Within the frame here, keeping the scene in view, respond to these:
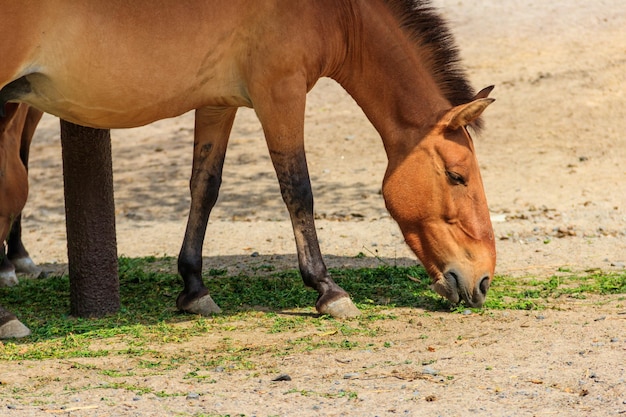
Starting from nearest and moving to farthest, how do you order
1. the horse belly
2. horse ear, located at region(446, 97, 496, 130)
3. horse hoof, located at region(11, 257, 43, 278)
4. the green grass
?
the horse belly → the green grass → horse ear, located at region(446, 97, 496, 130) → horse hoof, located at region(11, 257, 43, 278)

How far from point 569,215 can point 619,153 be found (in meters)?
2.84

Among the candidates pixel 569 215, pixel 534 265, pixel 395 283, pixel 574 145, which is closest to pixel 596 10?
pixel 574 145

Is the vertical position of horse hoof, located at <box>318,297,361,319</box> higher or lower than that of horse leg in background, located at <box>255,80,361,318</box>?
lower

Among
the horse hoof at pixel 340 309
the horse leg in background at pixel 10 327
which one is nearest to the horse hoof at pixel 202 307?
the horse hoof at pixel 340 309

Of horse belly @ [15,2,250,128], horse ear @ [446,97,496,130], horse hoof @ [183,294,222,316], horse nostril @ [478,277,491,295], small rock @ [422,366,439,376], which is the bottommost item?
horse hoof @ [183,294,222,316]

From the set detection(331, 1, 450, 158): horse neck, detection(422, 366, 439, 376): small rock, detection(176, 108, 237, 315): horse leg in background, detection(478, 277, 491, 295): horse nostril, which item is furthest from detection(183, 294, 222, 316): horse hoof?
detection(422, 366, 439, 376): small rock

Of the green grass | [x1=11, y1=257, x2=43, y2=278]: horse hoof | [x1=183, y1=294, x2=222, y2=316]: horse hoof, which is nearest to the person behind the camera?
the green grass

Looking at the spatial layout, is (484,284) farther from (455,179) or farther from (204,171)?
(204,171)

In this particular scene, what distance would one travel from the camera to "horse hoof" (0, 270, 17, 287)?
281 inches

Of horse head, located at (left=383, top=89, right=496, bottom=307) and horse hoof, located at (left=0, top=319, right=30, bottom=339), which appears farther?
horse head, located at (left=383, top=89, right=496, bottom=307)

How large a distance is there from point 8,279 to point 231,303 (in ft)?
6.43

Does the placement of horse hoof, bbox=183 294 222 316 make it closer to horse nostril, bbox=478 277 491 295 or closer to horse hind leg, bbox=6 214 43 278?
horse nostril, bbox=478 277 491 295

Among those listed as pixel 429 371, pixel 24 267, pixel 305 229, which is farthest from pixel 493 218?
pixel 429 371

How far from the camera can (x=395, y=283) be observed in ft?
21.8
